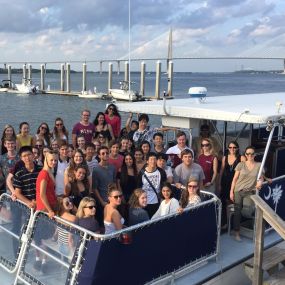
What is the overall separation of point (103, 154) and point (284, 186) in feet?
9.48

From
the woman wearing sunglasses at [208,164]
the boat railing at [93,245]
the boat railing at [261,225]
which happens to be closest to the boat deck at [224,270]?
the boat railing at [93,245]

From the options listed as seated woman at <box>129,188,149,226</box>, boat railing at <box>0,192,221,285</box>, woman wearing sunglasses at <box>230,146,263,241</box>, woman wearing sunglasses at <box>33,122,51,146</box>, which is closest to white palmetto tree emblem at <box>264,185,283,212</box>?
woman wearing sunglasses at <box>230,146,263,241</box>

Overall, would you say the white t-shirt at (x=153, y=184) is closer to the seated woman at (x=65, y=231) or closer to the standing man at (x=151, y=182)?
the standing man at (x=151, y=182)

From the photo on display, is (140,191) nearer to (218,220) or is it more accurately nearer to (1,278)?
(218,220)

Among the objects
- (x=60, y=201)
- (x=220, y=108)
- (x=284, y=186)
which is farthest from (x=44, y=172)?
(x=284, y=186)

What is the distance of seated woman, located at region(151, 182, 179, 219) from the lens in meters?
5.38

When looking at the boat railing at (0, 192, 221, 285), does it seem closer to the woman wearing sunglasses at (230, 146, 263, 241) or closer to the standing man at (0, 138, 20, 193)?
the woman wearing sunglasses at (230, 146, 263, 241)

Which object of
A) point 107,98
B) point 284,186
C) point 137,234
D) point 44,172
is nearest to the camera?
point 137,234

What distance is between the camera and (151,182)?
5.86 m

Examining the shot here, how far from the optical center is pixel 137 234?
471 cm

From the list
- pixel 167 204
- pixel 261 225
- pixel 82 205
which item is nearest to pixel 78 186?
pixel 82 205

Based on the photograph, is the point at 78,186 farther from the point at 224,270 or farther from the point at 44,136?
the point at 44,136

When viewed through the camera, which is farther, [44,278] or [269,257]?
A: [269,257]

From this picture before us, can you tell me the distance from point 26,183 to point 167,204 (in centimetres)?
173
